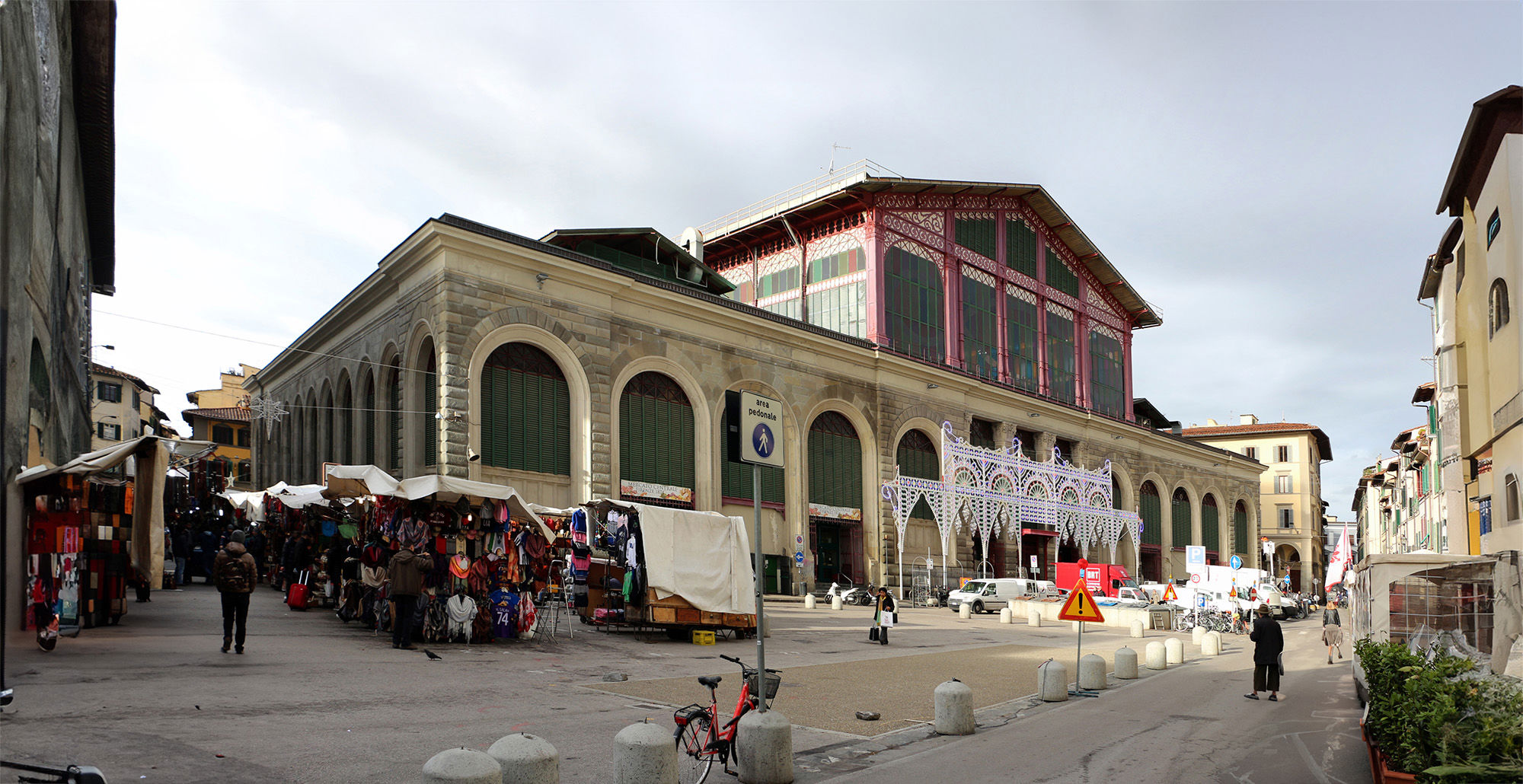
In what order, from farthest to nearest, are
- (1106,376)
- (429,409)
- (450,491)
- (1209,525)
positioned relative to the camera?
1. (1209,525)
2. (1106,376)
3. (429,409)
4. (450,491)

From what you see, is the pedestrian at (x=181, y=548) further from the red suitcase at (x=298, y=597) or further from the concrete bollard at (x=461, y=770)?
the concrete bollard at (x=461, y=770)

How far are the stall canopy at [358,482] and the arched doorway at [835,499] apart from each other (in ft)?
72.6

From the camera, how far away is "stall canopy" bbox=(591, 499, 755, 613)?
19.9 meters

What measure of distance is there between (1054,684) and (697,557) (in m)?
8.56

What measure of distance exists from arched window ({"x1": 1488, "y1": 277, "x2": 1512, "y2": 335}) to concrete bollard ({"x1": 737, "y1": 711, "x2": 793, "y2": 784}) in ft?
58.6

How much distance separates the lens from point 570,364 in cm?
3031

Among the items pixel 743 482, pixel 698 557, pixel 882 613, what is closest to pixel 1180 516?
pixel 743 482

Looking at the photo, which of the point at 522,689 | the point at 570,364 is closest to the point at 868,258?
the point at 570,364

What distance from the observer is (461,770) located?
595 centimetres

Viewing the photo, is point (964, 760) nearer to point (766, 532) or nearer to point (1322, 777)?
point (1322, 777)

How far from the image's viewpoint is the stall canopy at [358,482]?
16953mm

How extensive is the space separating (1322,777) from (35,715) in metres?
11.4

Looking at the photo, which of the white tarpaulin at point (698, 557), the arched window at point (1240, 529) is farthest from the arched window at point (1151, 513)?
the white tarpaulin at point (698, 557)

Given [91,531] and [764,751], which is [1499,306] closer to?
[764,751]
